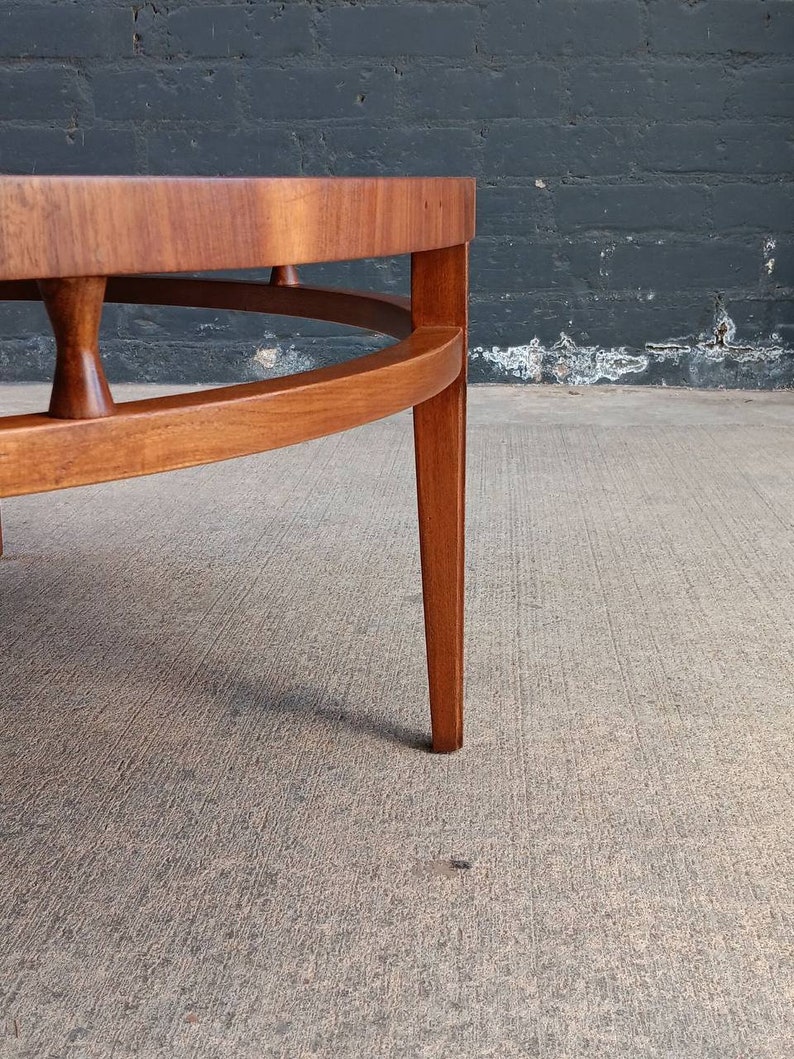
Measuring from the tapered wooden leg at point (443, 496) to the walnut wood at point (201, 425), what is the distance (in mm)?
166

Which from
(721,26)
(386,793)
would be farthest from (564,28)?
(386,793)

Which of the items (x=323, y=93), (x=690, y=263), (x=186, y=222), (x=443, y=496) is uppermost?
(x=186, y=222)

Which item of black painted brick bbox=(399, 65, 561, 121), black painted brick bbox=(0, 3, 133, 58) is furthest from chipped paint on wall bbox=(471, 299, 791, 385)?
black painted brick bbox=(0, 3, 133, 58)

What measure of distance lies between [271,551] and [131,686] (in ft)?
1.65

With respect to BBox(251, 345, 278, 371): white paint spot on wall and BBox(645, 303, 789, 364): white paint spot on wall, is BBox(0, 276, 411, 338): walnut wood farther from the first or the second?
BBox(645, 303, 789, 364): white paint spot on wall

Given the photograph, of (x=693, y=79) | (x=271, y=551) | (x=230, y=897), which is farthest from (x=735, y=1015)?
(x=693, y=79)

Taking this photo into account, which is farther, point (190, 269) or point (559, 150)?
point (559, 150)

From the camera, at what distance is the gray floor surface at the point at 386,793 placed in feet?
2.38

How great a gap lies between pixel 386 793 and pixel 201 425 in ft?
1.55

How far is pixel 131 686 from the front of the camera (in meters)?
1.21

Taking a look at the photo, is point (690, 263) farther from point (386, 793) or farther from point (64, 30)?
point (386, 793)

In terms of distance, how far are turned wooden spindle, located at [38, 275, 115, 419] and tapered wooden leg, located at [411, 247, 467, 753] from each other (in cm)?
44

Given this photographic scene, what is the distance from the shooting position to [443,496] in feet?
3.40

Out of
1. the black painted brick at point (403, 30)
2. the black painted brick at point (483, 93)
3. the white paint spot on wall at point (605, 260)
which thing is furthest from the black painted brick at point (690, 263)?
the black painted brick at point (403, 30)
